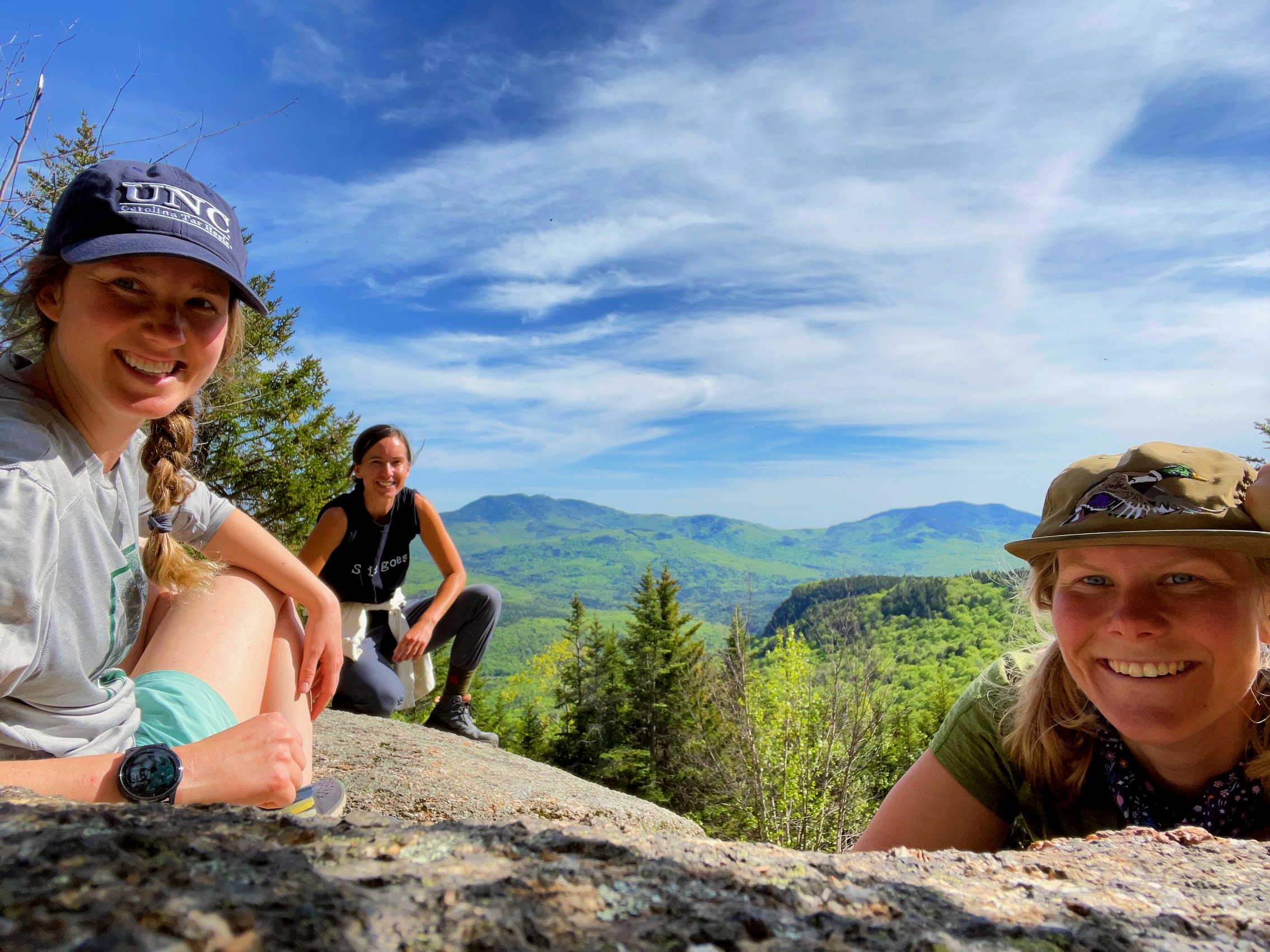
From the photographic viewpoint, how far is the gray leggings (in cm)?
606

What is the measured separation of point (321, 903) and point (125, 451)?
192 cm

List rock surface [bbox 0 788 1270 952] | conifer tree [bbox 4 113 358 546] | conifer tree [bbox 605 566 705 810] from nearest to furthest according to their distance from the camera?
rock surface [bbox 0 788 1270 952] → conifer tree [bbox 4 113 358 546] → conifer tree [bbox 605 566 705 810]

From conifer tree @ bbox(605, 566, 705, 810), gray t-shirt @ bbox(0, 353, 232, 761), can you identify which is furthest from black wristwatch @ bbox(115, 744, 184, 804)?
conifer tree @ bbox(605, 566, 705, 810)

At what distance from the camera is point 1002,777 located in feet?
7.63

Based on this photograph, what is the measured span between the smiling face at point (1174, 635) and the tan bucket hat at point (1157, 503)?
8 cm

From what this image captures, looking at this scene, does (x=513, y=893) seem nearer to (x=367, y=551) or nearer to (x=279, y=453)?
(x=367, y=551)

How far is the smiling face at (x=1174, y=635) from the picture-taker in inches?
74.5

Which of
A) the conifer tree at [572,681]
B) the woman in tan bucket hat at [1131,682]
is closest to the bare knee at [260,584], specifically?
the woman in tan bucket hat at [1131,682]

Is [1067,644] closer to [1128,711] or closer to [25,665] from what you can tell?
[1128,711]

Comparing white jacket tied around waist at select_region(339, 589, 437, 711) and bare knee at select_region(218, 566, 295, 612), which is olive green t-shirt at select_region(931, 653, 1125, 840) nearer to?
bare knee at select_region(218, 566, 295, 612)

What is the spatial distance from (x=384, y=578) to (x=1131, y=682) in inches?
208

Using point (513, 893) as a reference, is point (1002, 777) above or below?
below

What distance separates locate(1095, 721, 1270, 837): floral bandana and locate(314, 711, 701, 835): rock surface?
113 inches

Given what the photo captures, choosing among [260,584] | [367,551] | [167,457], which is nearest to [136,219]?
[167,457]
